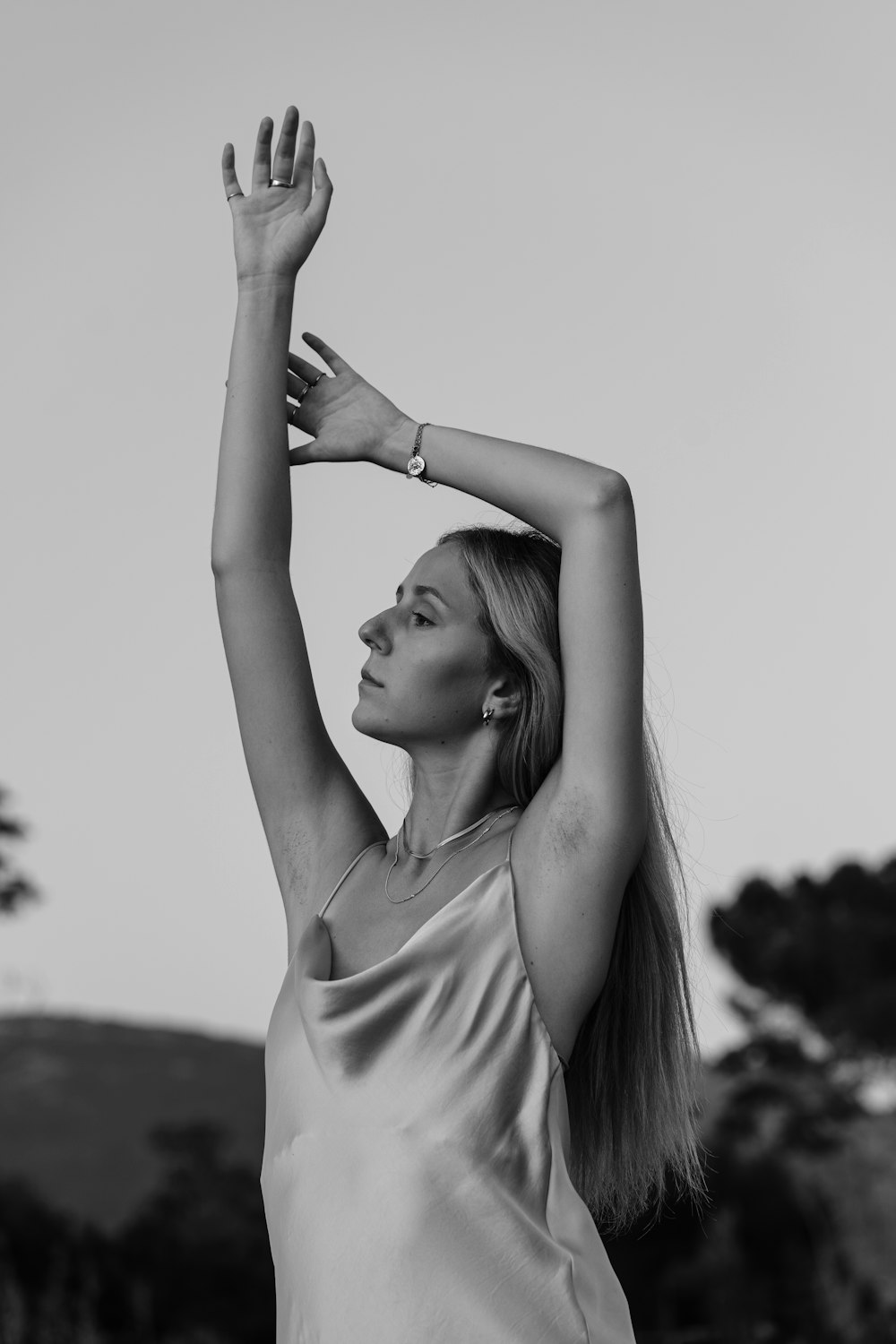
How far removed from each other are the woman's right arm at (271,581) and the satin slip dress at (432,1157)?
23 centimetres

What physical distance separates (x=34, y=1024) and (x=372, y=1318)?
76.7ft

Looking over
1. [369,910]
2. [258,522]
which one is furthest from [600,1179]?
[258,522]

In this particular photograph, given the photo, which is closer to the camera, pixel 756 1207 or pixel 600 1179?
pixel 600 1179

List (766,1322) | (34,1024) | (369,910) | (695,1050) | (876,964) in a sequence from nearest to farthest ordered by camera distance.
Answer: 1. (369,910)
2. (695,1050)
3. (766,1322)
4. (876,964)
5. (34,1024)

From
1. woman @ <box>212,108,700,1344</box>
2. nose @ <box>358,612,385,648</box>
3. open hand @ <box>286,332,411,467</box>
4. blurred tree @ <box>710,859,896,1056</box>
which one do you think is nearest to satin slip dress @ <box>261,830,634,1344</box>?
woman @ <box>212,108,700,1344</box>

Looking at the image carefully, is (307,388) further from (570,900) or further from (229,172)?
(570,900)

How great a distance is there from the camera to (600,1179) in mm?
2217

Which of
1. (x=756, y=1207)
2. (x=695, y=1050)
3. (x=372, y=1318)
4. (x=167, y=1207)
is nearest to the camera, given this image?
(x=372, y=1318)

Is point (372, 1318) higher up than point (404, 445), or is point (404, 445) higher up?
point (404, 445)

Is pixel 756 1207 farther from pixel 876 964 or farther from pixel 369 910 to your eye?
pixel 369 910

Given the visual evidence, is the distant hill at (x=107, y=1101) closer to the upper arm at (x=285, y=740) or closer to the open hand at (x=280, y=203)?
the upper arm at (x=285, y=740)

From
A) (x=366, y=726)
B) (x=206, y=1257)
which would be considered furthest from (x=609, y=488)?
(x=206, y=1257)

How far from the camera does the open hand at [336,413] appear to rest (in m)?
2.14

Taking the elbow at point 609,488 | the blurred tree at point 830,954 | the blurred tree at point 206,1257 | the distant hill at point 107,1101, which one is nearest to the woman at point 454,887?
the elbow at point 609,488
